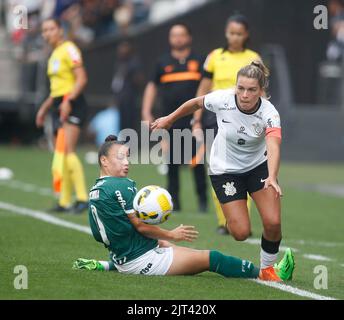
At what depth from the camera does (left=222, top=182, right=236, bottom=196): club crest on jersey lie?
9.66 meters

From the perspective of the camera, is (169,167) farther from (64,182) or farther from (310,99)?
(310,99)

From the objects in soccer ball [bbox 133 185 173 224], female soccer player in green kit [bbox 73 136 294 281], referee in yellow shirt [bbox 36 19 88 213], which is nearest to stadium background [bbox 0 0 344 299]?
referee in yellow shirt [bbox 36 19 88 213]

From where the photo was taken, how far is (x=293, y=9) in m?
26.0

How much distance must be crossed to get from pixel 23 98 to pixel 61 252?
1570 cm

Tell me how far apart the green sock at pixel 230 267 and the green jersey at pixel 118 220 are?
509mm

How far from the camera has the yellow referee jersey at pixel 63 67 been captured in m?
14.2

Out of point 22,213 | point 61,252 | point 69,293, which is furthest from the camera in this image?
point 22,213

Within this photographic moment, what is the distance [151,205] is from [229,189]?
1055 mm

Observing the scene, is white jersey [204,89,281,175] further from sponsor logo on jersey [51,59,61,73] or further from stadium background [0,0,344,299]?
stadium background [0,0,344,299]

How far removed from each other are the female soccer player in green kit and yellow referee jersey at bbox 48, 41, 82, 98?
5119 mm

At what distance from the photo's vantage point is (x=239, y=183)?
9.70 meters

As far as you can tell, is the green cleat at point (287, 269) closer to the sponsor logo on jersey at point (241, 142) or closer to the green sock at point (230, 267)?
the green sock at point (230, 267)

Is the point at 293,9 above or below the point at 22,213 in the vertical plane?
above
